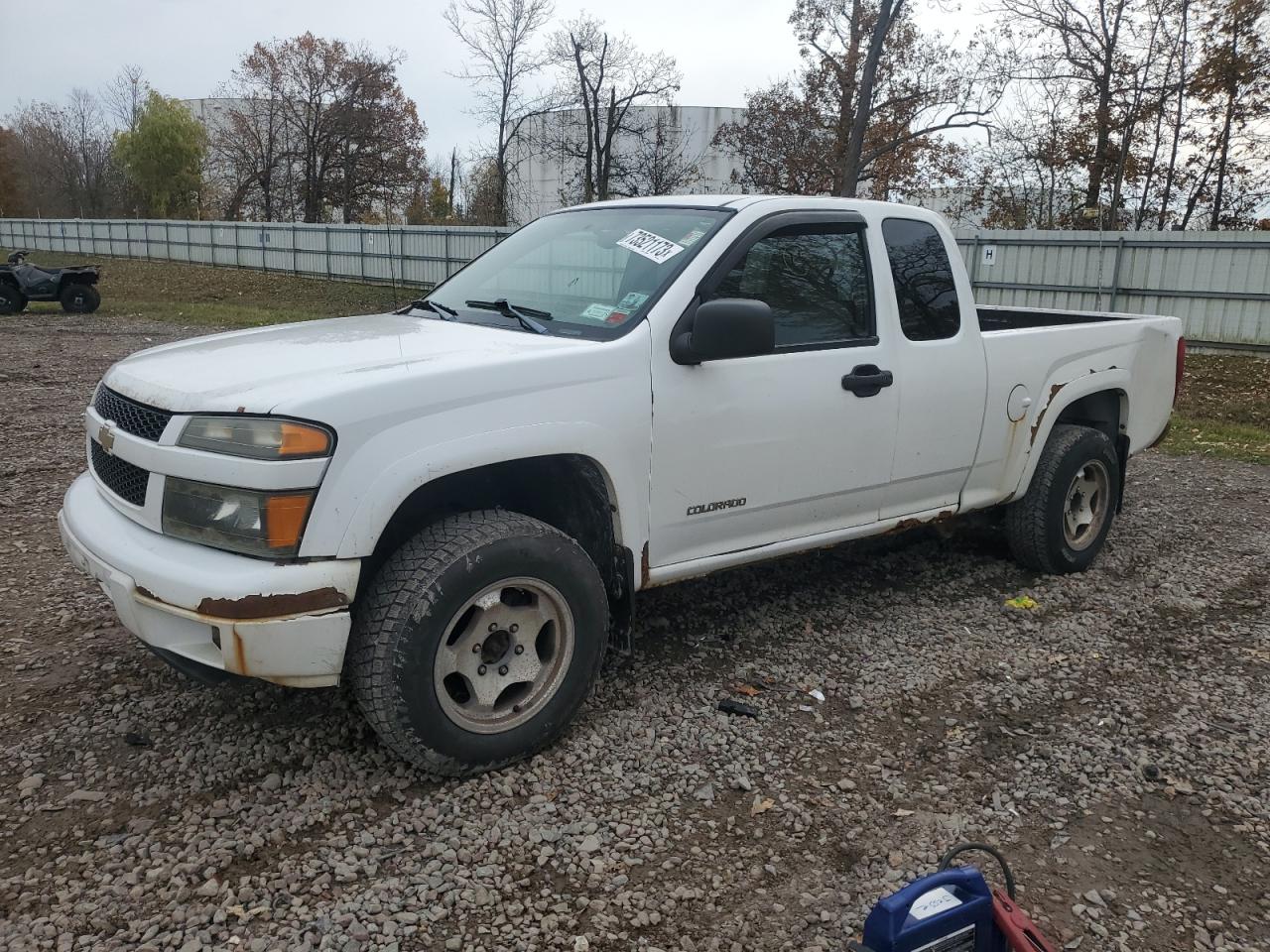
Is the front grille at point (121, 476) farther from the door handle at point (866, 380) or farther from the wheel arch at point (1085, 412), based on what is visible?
the wheel arch at point (1085, 412)

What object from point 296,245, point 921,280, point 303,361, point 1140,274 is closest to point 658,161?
point 296,245

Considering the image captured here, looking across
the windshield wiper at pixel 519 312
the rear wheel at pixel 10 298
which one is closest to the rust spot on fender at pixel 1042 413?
the windshield wiper at pixel 519 312

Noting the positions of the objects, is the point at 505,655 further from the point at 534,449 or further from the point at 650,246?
the point at 650,246

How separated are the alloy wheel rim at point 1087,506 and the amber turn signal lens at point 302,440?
13.4 feet

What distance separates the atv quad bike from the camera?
18.7 m

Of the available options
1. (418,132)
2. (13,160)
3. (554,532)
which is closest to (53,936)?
(554,532)

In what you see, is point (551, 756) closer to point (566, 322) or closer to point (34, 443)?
point (566, 322)

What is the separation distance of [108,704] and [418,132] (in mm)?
48958

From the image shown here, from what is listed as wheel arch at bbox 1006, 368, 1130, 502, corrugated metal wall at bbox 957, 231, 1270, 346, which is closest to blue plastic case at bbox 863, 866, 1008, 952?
wheel arch at bbox 1006, 368, 1130, 502

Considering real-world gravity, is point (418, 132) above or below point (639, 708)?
above

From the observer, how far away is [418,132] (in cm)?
4831

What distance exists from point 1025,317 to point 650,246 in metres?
3.38

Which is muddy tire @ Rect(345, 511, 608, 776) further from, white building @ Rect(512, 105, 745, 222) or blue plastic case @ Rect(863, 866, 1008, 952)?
white building @ Rect(512, 105, 745, 222)

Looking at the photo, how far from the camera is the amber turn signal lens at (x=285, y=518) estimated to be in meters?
2.69
